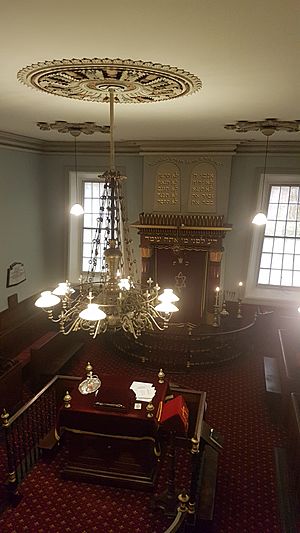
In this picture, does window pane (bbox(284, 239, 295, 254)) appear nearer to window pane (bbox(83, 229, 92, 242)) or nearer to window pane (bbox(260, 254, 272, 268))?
window pane (bbox(260, 254, 272, 268))

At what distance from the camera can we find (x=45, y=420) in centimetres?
639

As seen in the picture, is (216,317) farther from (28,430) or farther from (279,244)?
(28,430)

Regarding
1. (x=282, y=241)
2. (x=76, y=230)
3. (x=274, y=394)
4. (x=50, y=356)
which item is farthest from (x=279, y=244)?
(x=50, y=356)

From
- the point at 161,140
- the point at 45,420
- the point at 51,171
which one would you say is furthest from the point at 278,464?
the point at 51,171

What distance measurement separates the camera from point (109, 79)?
3.73 meters

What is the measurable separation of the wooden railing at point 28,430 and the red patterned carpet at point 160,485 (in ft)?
0.54

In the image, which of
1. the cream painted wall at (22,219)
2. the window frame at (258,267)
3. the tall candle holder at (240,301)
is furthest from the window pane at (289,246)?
the cream painted wall at (22,219)

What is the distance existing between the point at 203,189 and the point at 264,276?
2819mm

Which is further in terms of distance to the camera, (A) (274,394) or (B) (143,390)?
(A) (274,394)

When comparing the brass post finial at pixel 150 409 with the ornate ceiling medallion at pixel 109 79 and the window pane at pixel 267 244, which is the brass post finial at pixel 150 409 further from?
the window pane at pixel 267 244

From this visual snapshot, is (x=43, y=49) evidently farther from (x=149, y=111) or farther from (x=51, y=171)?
(x=51, y=171)

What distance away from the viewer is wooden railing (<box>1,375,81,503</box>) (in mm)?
4922

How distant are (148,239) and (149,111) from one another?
4.57 m

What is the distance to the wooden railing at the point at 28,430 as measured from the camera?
4.92 meters
